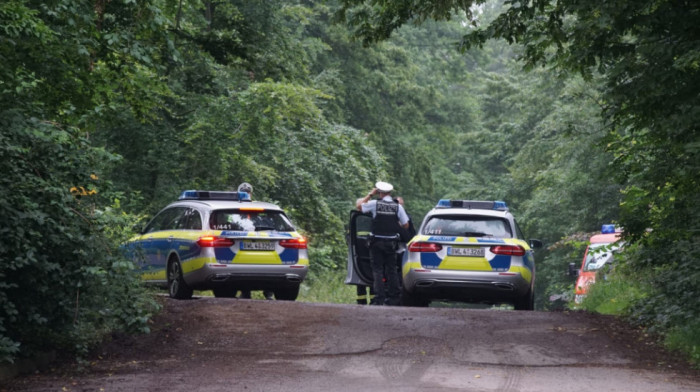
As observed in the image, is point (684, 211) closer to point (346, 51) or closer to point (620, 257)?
point (620, 257)

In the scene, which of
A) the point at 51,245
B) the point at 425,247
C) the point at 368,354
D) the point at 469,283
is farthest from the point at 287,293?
the point at 51,245

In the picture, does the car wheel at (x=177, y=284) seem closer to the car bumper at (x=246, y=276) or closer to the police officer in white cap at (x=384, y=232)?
the car bumper at (x=246, y=276)

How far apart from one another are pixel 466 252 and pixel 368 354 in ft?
18.3

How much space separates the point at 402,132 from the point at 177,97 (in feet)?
75.1

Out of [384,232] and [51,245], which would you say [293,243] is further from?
[51,245]

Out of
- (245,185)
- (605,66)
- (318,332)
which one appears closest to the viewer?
(318,332)

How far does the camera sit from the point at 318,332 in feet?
41.3

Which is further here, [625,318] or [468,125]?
[468,125]

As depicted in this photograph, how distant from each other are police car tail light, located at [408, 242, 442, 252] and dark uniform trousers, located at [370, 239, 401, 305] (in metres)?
0.83

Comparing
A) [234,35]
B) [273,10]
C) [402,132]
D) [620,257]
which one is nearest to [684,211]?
[620,257]

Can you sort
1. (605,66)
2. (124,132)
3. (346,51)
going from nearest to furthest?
(605,66) < (124,132) < (346,51)

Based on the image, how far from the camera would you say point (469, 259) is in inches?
651

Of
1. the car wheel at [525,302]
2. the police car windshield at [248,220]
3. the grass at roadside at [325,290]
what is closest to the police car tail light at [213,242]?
the police car windshield at [248,220]

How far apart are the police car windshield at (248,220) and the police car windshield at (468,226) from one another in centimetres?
228
